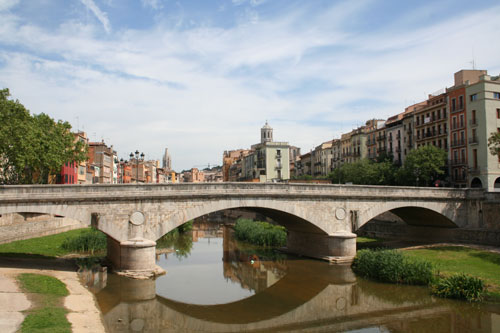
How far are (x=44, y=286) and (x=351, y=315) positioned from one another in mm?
16648

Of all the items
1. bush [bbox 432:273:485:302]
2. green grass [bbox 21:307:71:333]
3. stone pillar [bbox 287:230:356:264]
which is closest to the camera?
green grass [bbox 21:307:71:333]

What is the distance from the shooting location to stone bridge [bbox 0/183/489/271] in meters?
28.6

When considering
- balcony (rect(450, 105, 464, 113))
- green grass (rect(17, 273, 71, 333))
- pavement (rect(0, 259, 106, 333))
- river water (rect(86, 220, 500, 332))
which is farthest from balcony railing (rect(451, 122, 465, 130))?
green grass (rect(17, 273, 71, 333))

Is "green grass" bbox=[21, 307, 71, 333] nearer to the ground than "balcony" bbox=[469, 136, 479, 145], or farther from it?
nearer to the ground

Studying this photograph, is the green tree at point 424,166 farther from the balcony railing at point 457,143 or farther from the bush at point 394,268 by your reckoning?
the bush at point 394,268

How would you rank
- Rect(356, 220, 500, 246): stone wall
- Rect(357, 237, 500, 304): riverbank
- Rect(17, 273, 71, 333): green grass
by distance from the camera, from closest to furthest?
Rect(17, 273, 71, 333): green grass, Rect(357, 237, 500, 304): riverbank, Rect(356, 220, 500, 246): stone wall

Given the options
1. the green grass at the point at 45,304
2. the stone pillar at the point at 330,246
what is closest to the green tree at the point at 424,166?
the stone pillar at the point at 330,246

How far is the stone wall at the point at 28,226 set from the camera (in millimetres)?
40344

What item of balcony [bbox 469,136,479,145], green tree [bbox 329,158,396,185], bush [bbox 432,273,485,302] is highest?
balcony [bbox 469,136,479,145]

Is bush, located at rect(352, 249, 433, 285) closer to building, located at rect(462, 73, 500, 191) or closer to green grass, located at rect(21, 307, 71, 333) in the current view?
green grass, located at rect(21, 307, 71, 333)

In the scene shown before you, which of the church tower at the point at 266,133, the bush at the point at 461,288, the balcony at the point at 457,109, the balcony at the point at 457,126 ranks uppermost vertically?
the church tower at the point at 266,133

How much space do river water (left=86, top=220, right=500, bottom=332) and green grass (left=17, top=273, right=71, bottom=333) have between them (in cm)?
239

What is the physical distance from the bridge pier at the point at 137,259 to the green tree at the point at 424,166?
38.9 meters

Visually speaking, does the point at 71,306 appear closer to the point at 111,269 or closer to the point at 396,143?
the point at 111,269
